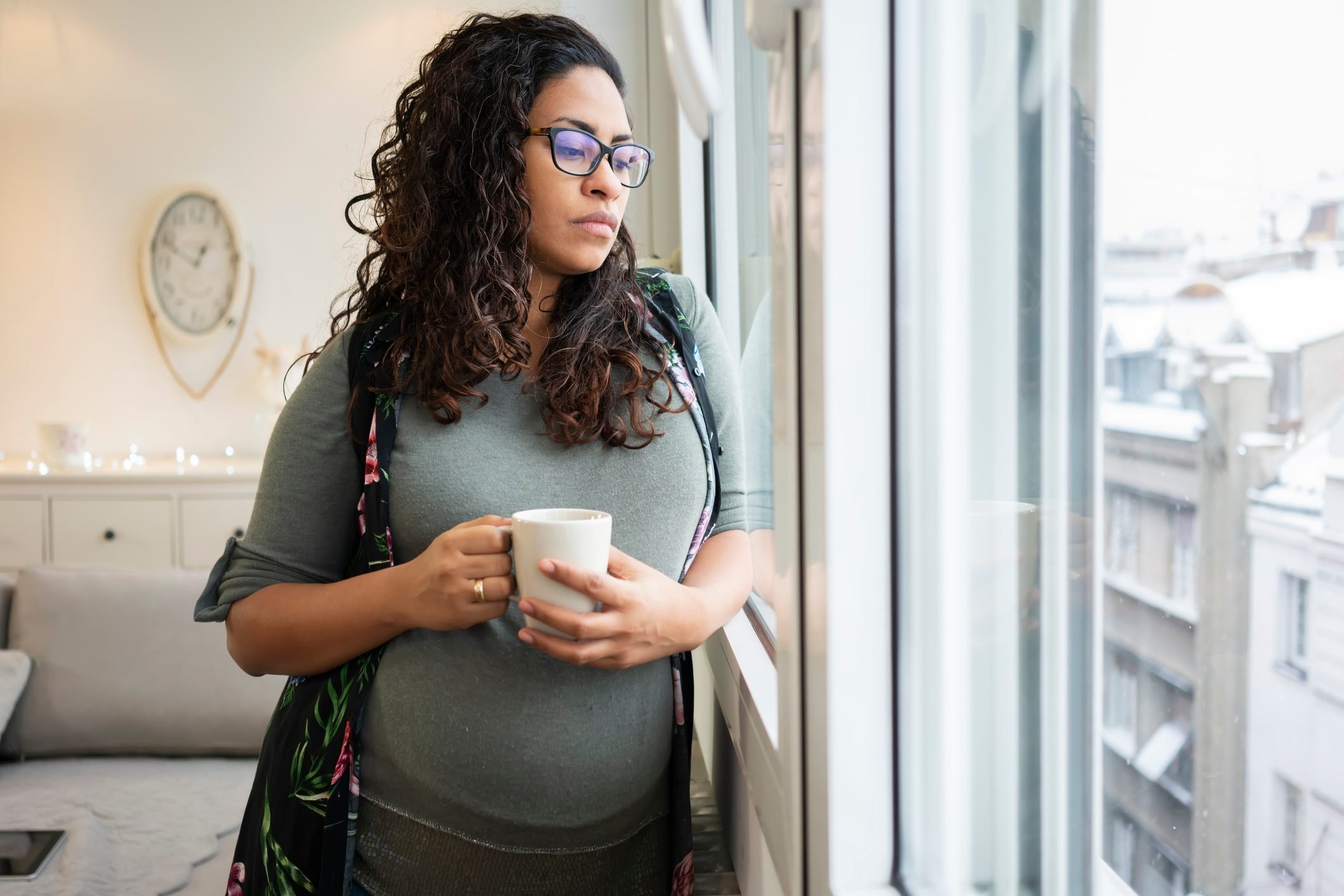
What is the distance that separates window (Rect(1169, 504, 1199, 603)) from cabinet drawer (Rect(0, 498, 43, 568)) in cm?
378

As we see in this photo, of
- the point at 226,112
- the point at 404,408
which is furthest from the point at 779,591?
the point at 226,112

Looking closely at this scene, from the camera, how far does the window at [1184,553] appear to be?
34 cm

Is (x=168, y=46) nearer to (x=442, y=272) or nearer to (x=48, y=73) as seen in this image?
(x=48, y=73)

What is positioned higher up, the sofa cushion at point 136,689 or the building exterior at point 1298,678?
the building exterior at point 1298,678

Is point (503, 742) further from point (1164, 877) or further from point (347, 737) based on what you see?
point (1164, 877)

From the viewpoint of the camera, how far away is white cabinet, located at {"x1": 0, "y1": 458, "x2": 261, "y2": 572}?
324cm

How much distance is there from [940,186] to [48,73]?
4.25 meters

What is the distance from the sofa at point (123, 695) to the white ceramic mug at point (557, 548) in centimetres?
139

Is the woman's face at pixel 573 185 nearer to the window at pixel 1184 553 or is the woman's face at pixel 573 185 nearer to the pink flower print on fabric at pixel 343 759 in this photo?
the pink flower print on fabric at pixel 343 759

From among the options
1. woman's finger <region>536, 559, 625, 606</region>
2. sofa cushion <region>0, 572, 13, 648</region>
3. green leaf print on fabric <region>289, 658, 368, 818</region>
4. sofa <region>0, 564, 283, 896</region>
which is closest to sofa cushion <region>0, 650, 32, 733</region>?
sofa <region>0, 564, 283, 896</region>

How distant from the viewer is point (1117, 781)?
40 centimetres

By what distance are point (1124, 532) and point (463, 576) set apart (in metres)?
0.50

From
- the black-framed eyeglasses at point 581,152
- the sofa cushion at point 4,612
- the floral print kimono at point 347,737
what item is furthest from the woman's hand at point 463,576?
the sofa cushion at point 4,612

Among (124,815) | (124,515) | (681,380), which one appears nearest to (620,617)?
(681,380)
